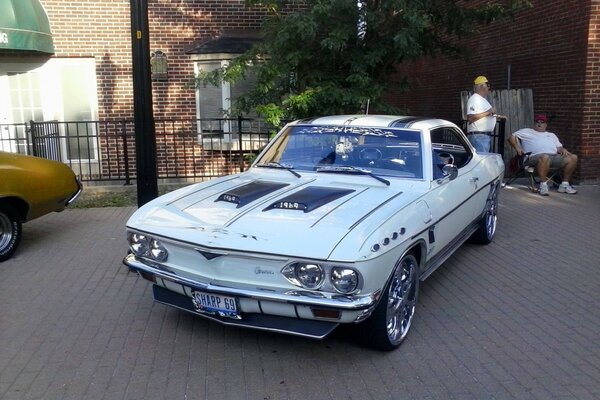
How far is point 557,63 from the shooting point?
34.1 feet

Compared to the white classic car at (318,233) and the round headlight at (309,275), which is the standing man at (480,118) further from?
the round headlight at (309,275)

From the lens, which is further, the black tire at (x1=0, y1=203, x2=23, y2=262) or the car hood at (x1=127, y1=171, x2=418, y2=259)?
the black tire at (x1=0, y1=203, x2=23, y2=262)

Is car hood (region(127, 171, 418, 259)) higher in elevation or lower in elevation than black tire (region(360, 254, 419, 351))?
higher

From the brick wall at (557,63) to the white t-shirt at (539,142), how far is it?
0.78 meters

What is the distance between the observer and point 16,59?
11.4 meters

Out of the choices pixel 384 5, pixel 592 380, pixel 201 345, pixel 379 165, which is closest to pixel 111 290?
pixel 201 345

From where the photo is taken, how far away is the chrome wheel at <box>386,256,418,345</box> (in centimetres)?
384

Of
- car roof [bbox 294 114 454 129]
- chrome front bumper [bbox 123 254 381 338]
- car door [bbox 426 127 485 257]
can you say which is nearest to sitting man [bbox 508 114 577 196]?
car door [bbox 426 127 485 257]

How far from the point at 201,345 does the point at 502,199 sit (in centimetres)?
649

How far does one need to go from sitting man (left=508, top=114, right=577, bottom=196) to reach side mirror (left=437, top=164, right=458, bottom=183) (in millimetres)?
5054

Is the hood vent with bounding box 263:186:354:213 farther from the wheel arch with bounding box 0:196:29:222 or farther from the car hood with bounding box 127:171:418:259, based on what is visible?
the wheel arch with bounding box 0:196:29:222

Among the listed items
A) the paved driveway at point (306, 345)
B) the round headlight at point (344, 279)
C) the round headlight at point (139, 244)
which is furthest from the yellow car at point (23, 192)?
the round headlight at point (344, 279)

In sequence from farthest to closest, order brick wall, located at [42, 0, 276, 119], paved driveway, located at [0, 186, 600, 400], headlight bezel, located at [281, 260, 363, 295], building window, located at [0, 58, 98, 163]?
building window, located at [0, 58, 98, 163] → brick wall, located at [42, 0, 276, 119] → paved driveway, located at [0, 186, 600, 400] → headlight bezel, located at [281, 260, 363, 295]

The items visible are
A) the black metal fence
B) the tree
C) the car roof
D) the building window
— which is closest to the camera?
the car roof
